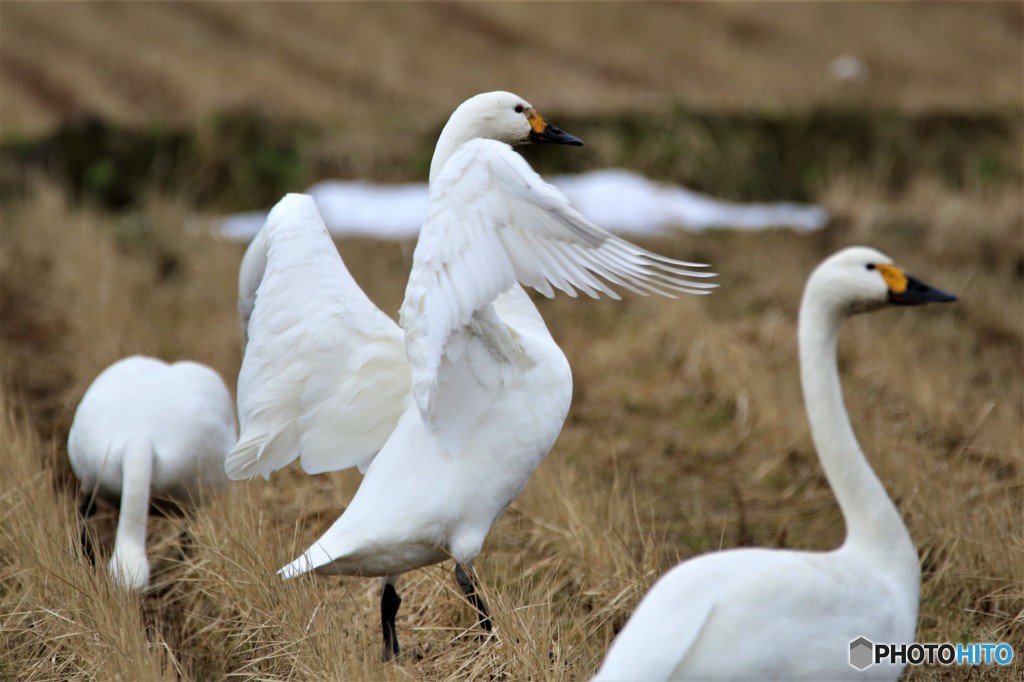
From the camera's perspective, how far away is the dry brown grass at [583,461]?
390 centimetres

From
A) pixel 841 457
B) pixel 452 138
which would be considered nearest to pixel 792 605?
pixel 841 457

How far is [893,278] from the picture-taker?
3537 mm

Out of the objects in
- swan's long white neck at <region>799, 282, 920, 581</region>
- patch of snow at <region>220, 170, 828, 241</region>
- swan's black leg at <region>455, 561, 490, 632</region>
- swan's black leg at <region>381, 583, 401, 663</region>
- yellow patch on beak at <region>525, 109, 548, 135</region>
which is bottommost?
patch of snow at <region>220, 170, 828, 241</region>

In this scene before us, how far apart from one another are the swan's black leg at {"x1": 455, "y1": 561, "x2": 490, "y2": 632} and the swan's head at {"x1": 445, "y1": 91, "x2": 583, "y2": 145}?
1.46 m

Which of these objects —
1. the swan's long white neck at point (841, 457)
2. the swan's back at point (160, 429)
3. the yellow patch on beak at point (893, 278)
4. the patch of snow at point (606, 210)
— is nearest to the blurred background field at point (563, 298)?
the swan's back at point (160, 429)

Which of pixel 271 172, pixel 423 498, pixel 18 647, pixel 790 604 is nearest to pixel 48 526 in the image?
pixel 18 647

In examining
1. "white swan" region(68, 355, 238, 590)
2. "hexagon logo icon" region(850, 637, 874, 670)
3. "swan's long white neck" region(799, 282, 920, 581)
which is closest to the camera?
"hexagon logo icon" region(850, 637, 874, 670)

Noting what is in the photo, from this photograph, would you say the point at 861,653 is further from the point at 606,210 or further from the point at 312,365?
the point at 606,210

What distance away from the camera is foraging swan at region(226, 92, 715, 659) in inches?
141

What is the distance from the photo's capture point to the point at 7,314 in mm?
9375

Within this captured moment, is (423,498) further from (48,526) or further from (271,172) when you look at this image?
(271,172)

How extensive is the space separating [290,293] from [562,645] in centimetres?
143

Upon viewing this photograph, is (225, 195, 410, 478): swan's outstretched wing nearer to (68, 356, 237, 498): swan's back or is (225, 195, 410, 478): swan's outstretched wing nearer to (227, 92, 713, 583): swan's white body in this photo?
(227, 92, 713, 583): swan's white body

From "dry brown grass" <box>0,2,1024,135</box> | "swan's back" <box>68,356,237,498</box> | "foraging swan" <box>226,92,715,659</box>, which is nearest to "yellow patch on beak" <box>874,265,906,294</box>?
"foraging swan" <box>226,92,715,659</box>
